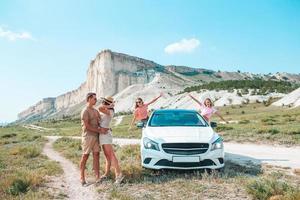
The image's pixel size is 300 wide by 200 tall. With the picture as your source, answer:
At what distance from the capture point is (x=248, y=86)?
93250 millimetres

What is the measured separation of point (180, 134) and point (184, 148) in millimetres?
582

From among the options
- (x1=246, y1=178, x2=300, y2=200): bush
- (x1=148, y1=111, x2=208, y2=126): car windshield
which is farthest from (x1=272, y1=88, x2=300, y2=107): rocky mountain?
(x1=246, y1=178, x2=300, y2=200): bush

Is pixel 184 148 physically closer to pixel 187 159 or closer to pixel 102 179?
pixel 187 159

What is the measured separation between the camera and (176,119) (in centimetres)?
1222

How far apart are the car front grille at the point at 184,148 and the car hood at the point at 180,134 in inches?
3.9

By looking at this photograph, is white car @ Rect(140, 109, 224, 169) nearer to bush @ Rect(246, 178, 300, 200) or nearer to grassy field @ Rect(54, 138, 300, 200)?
grassy field @ Rect(54, 138, 300, 200)

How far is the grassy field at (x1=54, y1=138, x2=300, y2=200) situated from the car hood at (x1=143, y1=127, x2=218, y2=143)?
0.82 m

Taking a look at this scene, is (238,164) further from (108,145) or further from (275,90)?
(275,90)

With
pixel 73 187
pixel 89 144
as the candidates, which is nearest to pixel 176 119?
pixel 89 144

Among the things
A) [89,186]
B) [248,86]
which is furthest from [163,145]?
[248,86]

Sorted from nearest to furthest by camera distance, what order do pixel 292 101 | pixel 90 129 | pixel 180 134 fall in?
pixel 90 129, pixel 180 134, pixel 292 101

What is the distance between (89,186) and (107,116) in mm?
1688

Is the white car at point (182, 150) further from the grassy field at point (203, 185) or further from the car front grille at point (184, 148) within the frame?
the grassy field at point (203, 185)

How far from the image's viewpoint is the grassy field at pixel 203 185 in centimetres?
832
